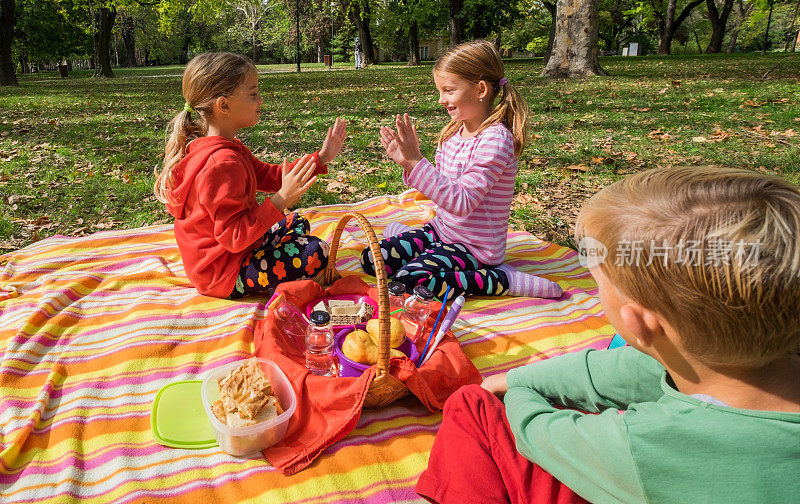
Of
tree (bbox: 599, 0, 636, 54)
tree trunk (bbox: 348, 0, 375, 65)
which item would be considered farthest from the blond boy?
tree (bbox: 599, 0, 636, 54)

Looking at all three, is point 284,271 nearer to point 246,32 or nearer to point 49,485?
point 49,485

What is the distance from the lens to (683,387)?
125 centimetres

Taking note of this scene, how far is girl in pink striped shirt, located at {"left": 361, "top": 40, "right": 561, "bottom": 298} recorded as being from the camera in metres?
2.93

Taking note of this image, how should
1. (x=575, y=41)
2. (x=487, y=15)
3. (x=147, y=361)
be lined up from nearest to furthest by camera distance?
1. (x=147, y=361)
2. (x=575, y=41)
3. (x=487, y=15)

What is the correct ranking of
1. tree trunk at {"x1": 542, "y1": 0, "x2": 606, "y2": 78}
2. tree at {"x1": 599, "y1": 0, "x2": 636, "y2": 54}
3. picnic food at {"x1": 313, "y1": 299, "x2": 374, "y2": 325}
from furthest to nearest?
tree at {"x1": 599, "y1": 0, "x2": 636, "y2": 54} < tree trunk at {"x1": 542, "y1": 0, "x2": 606, "y2": 78} < picnic food at {"x1": 313, "y1": 299, "x2": 374, "y2": 325}

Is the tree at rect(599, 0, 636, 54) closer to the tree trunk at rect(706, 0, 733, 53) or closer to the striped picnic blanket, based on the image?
the tree trunk at rect(706, 0, 733, 53)

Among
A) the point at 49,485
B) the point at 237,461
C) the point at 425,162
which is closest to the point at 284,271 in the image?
the point at 425,162

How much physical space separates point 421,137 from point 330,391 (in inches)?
222

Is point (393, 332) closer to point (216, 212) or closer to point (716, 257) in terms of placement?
point (216, 212)

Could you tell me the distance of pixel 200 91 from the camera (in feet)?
9.56

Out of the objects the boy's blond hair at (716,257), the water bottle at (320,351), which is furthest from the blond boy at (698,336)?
the water bottle at (320,351)

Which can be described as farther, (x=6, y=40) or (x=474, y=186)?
(x=6, y=40)

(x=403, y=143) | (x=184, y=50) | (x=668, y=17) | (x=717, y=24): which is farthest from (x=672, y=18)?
(x=184, y=50)

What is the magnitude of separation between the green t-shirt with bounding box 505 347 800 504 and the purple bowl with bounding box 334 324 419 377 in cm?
87
